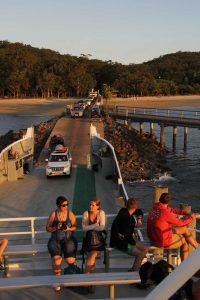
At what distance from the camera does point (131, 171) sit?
112ft

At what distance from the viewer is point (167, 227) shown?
294 inches

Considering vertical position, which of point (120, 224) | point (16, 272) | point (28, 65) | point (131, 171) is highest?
point (28, 65)

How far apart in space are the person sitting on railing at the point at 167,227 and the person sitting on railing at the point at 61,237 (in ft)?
4.57

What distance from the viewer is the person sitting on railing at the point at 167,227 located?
742cm

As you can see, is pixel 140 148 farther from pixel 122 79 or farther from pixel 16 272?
pixel 122 79

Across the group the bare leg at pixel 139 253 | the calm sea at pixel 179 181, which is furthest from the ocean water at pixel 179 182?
the bare leg at pixel 139 253

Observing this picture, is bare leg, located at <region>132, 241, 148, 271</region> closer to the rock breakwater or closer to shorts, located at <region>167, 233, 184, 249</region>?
shorts, located at <region>167, 233, 184, 249</region>

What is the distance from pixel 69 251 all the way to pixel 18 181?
14.2 meters

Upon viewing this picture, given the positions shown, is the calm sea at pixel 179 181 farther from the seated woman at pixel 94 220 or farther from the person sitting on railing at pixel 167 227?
the person sitting on railing at pixel 167 227

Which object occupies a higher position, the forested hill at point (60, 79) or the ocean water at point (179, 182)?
the forested hill at point (60, 79)

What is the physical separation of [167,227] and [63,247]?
1855 mm

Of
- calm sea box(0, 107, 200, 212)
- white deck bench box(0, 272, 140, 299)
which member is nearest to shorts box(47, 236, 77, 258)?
white deck bench box(0, 272, 140, 299)

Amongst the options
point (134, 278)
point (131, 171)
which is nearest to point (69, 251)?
point (134, 278)

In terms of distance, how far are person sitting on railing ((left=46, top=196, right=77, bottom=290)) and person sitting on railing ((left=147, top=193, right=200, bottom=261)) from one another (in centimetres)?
139
